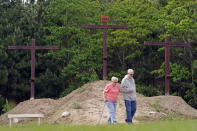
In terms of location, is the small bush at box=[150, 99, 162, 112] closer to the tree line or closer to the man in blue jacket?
the man in blue jacket

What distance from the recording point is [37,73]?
3756 cm

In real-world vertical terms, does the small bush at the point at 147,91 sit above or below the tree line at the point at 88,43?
below

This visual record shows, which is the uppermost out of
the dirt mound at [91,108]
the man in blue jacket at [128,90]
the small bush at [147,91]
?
the man in blue jacket at [128,90]

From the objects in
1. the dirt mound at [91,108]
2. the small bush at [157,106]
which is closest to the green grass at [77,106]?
the dirt mound at [91,108]

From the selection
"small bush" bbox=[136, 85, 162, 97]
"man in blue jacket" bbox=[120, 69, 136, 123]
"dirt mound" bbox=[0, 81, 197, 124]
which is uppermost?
"man in blue jacket" bbox=[120, 69, 136, 123]

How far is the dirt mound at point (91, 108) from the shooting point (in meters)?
20.8

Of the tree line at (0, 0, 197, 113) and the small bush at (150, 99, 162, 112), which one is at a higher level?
the tree line at (0, 0, 197, 113)

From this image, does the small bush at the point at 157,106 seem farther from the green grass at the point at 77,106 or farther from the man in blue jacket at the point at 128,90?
the man in blue jacket at the point at 128,90

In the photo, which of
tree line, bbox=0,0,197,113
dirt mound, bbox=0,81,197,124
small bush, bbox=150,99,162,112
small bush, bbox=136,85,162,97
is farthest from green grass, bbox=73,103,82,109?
small bush, bbox=136,85,162,97

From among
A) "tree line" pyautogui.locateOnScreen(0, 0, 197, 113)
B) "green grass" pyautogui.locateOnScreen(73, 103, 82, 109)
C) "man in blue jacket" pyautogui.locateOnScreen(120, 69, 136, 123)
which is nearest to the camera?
"man in blue jacket" pyautogui.locateOnScreen(120, 69, 136, 123)

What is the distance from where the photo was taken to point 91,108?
2142 centimetres

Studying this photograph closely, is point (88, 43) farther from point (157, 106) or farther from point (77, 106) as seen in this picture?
point (77, 106)

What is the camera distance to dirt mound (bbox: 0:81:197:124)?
20.8 meters

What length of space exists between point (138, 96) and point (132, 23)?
15.9 m
